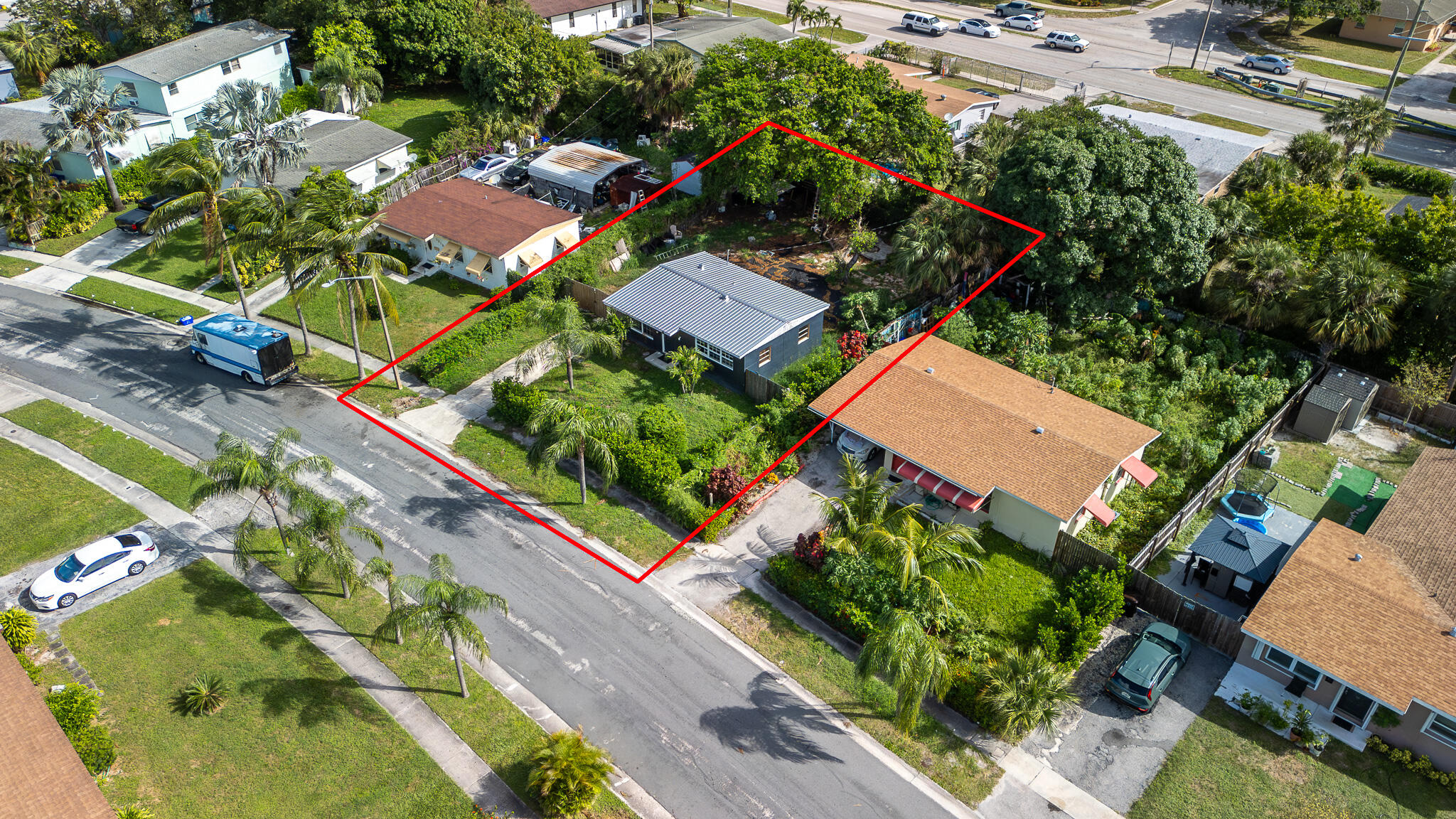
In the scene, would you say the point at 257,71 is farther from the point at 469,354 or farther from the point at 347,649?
the point at 347,649

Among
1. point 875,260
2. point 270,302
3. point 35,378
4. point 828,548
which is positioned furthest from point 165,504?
point 875,260

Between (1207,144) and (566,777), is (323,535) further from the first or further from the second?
(1207,144)

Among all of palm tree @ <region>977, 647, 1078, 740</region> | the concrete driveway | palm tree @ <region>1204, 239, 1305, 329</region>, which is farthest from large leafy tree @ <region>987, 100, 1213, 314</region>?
palm tree @ <region>977, 647, 1078, 740</region>

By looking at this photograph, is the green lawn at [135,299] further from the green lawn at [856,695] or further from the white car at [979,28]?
the white car at [979,28]

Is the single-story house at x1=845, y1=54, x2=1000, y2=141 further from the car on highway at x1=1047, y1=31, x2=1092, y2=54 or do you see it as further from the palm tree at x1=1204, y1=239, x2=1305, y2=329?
the palm tree at x1=1204, y1=239, x2=1305, y2=329

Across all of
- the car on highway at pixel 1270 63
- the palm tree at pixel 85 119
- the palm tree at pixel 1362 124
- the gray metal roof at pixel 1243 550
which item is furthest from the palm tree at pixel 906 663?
the car on highway at pixel 1270 63

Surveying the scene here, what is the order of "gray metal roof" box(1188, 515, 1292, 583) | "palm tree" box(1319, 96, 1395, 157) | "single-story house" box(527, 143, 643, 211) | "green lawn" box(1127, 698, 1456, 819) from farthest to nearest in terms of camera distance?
"single-story house" box(527, 143, 643, 211) → "palm tree" box(1319, 96, 1395, 157) → "gray metal roof" box(1188, 515, 1292, 583) → "green lawn" box(1127, 698, 1456, 819)
